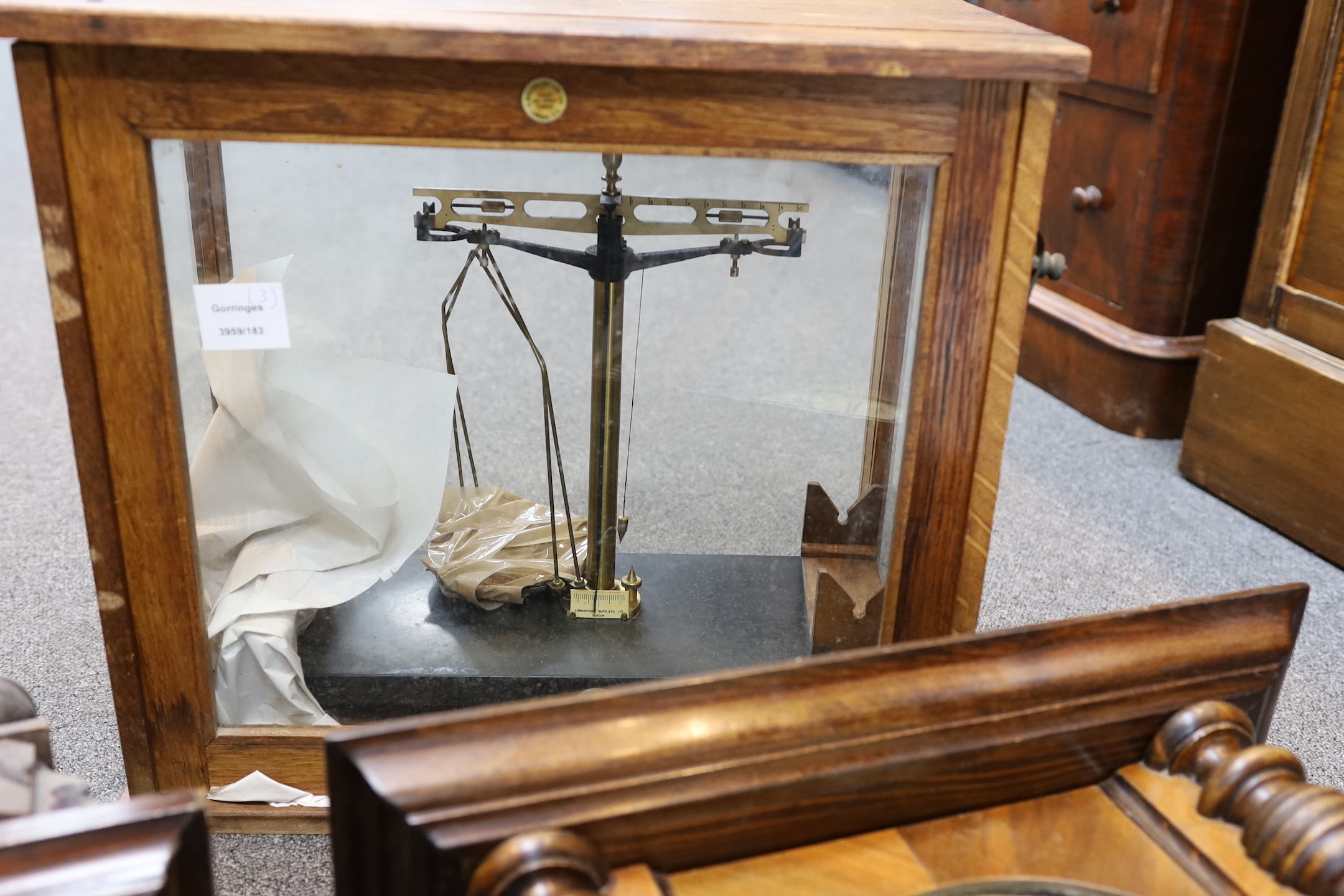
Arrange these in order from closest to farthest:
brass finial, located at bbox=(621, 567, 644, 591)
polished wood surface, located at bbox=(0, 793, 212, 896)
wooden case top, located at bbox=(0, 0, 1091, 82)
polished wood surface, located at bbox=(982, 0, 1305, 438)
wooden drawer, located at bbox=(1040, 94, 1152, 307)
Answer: polished wood surface, located at bbox=(0, 793, 212, 896) → wooden case top, located at bbox=(0, 0, 1091, 82) → brass finial, located at bbox=(621, 567, 644, 591) → polished wood surface, located at bbox=(982, 0, 1305, 438) → wooden drawer, located at bbox=(1040, 94, 1152, 307)

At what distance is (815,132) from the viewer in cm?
78

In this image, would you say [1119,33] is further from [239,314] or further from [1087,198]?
[239,314]

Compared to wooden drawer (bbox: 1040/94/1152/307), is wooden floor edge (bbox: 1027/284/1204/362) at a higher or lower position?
lower

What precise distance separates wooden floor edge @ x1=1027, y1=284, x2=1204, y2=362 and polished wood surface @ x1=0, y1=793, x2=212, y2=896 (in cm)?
144

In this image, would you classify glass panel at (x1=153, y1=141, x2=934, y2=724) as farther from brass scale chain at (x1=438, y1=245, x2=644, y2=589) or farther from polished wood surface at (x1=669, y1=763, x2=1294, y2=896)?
polished wood surface at (x1=669, y1=763, x2=1294, y2=896)

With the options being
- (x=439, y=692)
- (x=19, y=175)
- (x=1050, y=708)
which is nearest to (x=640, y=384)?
(x=439, y=692)

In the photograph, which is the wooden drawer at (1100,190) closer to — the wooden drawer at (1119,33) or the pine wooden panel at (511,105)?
the wooden drawer at (1119,33)

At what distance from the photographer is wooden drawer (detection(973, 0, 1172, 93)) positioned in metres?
1.61

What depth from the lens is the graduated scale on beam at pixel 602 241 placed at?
2.81 ft

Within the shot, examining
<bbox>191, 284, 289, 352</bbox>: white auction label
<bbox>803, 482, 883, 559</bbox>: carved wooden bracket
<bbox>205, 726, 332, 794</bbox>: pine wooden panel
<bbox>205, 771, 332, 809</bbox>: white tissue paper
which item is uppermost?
<bbox>191, 284, 289, 352</bbox>: white auction label

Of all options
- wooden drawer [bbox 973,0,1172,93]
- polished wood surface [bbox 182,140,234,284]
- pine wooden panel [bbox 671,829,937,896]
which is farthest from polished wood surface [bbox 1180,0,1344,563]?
polished wood surface [bbox 182,140,234,284]

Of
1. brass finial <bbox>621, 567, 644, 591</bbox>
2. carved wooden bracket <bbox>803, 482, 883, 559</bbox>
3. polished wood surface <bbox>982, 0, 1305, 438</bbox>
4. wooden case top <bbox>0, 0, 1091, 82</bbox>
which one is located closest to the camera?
wooden case top <bbox>0, 0, 1091, 82</bbox>

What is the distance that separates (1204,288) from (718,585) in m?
1.02

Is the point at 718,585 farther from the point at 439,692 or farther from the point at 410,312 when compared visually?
the point at 410,312
